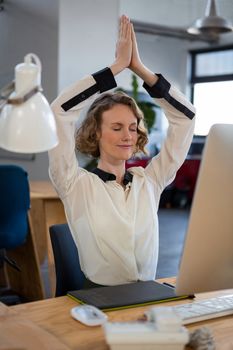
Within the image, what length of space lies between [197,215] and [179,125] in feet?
2.42

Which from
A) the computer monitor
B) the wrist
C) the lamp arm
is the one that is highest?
the wrist

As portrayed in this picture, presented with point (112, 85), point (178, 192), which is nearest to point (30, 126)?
point (112, 85)

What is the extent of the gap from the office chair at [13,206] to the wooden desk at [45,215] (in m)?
0.24

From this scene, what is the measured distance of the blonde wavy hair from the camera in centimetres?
174

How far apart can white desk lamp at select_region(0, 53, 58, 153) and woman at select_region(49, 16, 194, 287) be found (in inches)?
25.7

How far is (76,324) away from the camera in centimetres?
115

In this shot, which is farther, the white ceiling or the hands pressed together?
the white ceiling

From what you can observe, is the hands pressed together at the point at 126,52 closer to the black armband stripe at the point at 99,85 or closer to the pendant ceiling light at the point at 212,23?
the black armband stripe at the point at 99,85

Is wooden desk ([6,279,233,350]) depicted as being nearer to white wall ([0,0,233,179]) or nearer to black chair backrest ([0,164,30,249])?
black chair backrest ([0,164,30,249])

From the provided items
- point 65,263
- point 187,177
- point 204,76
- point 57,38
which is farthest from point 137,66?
point 204,76

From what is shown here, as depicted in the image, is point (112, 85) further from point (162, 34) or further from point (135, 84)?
point (162, 34)

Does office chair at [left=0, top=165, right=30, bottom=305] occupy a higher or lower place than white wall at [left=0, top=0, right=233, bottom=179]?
lower

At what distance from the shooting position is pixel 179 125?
177 cm

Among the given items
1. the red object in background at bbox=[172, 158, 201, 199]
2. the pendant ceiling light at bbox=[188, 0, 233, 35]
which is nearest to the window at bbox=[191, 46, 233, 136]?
the red object in background at bbox=[172, 158, 201, 199]
